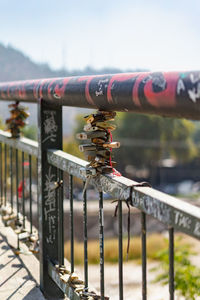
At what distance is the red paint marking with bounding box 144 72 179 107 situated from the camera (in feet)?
3.38

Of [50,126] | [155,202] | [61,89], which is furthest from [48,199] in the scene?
[155,202]

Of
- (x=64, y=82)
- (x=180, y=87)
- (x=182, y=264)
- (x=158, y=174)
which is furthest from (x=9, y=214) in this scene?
(x=158, y=174)

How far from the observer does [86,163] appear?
177 centimetres

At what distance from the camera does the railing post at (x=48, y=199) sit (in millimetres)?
2111

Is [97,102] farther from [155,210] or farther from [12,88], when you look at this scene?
[12,88]

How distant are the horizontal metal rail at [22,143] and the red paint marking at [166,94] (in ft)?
4.32

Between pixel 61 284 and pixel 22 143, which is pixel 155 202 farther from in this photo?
pixel 22 143

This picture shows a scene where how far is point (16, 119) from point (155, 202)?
2072 mm

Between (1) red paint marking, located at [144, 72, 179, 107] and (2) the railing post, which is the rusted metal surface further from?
(1) red paint marking, located at [144, 72, 179, 107]

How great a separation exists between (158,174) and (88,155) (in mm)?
49302

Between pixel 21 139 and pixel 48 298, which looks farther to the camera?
pixel 21 139

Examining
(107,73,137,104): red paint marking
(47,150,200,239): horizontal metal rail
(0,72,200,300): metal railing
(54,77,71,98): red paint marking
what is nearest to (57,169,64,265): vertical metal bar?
(0,72,200,300): metal railing

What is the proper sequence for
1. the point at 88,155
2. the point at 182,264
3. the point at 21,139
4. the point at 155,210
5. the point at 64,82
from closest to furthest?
the point at 155,210, the point at 88,155, the point at 64,82, the point at 21,139, the point at 182,264

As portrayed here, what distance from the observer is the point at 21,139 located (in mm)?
2840
